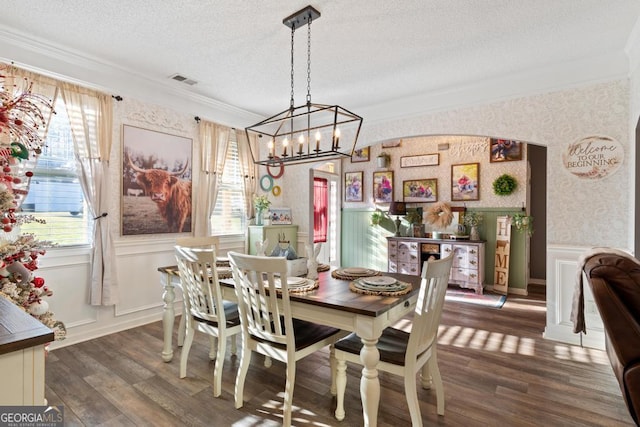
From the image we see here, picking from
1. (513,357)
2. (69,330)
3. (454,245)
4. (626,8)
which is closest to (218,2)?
(626,8)

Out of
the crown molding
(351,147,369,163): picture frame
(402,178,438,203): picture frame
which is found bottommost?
(402,178,438,203): picture frame

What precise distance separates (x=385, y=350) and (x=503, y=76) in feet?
10.4

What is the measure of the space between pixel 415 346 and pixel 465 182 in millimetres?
4347

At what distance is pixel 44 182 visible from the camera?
3025 millimetres

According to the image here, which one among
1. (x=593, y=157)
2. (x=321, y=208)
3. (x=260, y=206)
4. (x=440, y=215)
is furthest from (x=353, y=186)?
(x=593, y=157)

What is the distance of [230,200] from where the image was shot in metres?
4.71

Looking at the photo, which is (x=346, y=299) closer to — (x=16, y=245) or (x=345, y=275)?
(x=345, y=275)

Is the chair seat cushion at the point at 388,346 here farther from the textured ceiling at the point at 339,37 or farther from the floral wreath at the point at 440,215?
the floral wreath at the point at 440,215

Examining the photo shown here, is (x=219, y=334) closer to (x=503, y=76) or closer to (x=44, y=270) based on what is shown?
(x=44, y=270)

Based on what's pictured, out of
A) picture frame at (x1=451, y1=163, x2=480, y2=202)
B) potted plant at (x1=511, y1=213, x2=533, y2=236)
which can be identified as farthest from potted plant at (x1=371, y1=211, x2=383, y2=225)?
potted plant at (x1=511, y1=213, x2=533, y2=236)

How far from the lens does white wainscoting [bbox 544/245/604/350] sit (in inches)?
127

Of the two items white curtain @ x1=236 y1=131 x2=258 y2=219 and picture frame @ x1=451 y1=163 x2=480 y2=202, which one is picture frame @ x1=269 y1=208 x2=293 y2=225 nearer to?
white curtain @ x1=236 y1=131 x2=258 y2=219

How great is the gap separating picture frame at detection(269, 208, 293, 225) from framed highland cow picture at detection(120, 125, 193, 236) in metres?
1.22

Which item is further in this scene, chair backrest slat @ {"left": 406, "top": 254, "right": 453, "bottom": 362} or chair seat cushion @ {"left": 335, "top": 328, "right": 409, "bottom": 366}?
chair seat cushion @ {"left": 335, "top": 328, "right": 409, "bottom": 366}
